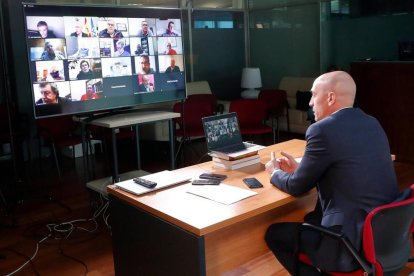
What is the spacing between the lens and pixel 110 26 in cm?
407

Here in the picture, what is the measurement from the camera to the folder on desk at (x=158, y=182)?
7.60 ft

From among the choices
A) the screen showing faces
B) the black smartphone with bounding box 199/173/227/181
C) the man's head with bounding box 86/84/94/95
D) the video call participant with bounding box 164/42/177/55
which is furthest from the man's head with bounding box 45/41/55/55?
the black smartphone with bounding box 199/173/227/181

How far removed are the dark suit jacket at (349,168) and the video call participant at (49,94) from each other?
2.54m

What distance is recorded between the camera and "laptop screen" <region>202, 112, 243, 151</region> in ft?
8.86

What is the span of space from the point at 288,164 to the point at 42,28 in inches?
95.5

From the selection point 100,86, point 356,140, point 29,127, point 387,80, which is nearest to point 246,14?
point 387,80

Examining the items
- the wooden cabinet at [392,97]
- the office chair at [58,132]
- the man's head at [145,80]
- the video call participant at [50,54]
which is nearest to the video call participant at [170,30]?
the man's head at [145,80]

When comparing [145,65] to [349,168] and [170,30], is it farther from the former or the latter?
[349,168]

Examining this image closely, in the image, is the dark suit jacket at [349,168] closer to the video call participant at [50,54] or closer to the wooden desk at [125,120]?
the wooden desk at [125,120]

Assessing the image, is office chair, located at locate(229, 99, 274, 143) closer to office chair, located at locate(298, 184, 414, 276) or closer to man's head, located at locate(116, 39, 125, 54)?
man's head, located at locate(116, 39, 125, 54)

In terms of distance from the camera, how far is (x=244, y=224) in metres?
2.52

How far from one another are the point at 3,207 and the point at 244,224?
304cm

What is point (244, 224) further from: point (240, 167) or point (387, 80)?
point (387, 80)

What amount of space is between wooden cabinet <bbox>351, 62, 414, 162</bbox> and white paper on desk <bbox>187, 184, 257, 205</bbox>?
3834 mm
